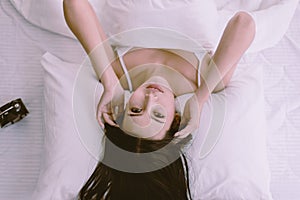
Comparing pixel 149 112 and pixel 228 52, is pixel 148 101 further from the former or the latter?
pixel 228 52

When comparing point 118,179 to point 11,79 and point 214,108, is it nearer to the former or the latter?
point 214,108

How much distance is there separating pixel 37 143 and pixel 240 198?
0.58 metres

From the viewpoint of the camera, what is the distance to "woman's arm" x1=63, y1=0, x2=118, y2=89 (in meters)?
1.30

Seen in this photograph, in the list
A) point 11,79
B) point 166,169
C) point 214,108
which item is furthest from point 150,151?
point 11,79

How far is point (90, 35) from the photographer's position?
1.31 m

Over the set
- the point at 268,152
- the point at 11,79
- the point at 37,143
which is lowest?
the point at 268,152

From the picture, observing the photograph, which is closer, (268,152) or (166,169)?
(166,169)

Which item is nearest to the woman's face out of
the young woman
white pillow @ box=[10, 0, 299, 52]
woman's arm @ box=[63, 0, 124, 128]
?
the young woman

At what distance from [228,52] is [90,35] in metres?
0.37

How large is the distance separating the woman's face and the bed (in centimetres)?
29

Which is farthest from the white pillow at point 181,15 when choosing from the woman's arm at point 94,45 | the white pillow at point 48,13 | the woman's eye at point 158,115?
the woman's eye at point 158,115

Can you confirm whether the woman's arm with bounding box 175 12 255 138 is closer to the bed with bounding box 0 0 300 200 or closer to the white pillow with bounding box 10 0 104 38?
the bed with bounding box 0 0 300 200

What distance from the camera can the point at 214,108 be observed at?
1.28 meters

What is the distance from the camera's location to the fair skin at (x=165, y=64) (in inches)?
49.6
